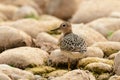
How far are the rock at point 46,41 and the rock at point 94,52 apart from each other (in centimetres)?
127

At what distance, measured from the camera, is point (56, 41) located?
45.0 ft

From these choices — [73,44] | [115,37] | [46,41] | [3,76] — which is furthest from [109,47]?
[3,76]

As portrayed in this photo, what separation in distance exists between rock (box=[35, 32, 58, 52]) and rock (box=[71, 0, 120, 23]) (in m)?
5.65

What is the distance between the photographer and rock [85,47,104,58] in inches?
479

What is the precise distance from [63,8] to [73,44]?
12.5 m

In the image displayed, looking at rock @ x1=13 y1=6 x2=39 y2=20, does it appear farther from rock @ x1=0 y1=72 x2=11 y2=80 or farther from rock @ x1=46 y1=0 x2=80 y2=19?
rock @ x1=0 y1=72 x2=11 y2=80

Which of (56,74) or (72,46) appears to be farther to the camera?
(72,46)

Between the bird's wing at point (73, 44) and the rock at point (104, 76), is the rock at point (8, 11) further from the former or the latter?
the rock at point (104, 76)

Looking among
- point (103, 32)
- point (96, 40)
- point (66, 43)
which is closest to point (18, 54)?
point (66, 43)

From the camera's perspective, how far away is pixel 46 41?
1362cm

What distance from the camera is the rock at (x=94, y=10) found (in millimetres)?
19500

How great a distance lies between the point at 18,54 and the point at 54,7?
12579mm

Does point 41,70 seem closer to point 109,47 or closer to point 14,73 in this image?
point 14,73

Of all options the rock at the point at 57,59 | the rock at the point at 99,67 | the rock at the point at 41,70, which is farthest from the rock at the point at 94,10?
the rock at the point at 99,67
